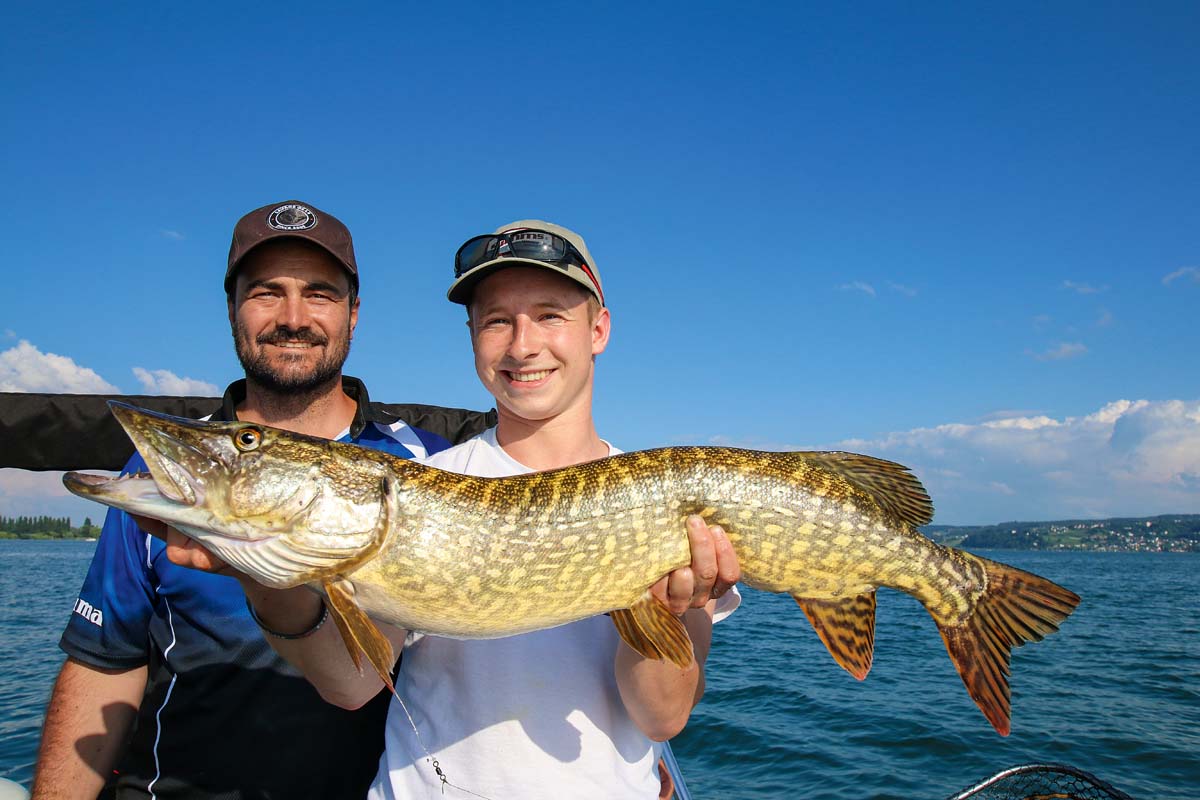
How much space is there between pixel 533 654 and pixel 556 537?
48 centimetres

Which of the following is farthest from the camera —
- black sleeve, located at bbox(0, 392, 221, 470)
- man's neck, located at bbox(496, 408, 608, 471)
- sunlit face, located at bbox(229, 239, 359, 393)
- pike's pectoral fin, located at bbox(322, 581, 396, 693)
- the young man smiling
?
black sleeve, located at bbox(0, 392, 221, 470)

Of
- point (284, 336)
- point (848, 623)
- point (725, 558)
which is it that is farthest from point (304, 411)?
point (848, 623)

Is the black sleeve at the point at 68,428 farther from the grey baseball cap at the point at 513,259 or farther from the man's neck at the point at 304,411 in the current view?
the grey baseball cap at the point at 513,259

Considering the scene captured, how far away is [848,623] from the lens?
280 cm

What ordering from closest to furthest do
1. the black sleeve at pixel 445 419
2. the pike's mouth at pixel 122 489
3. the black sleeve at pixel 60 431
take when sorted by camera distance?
1. the pike's mouth at pixel 122 489
2. the black sleeve at pixel 60 431
3. the black sleeve at pixel 445 419

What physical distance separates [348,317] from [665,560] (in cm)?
232

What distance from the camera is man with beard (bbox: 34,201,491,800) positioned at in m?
3.05

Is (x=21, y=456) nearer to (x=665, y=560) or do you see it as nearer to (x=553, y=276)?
(x=553, y=276)

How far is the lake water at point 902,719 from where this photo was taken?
29.8ft

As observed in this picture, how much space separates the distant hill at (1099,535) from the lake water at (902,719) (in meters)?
139

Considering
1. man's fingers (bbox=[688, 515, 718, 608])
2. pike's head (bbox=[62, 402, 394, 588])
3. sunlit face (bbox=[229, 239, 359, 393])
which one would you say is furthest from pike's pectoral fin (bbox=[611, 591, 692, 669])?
sunlit face (bbox=[229, 239, 359, 393])

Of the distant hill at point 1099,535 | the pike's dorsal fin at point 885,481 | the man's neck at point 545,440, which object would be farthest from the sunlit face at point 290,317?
the distant hill at point 1099,535

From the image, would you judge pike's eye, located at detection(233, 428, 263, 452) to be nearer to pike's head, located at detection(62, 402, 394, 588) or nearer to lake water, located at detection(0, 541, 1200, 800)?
pike's head, located at detection(62, 402, 394, 588)

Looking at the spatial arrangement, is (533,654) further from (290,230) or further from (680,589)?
(290,230)
